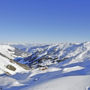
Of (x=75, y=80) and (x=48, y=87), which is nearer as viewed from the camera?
(x=48, y=87)

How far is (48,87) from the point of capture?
18.4 m

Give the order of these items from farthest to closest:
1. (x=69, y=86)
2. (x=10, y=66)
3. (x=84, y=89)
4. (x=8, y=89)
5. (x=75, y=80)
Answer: (x=10, y=66)
(x=8, y=89)
(x=75, y=80)
(x=69, y=86)
(x=84, y=89)

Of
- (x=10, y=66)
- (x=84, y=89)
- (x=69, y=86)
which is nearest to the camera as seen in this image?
(x=84, y=89)

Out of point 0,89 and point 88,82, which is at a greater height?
point 0,89

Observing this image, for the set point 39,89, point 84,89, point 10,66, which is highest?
point 10,66

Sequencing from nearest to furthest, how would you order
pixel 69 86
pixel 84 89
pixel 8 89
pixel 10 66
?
pixel 84 89
pixel 69 86
pixel 8 89
pixel 10 66

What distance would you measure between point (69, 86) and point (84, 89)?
1.96 m

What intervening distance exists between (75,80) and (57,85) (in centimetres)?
283

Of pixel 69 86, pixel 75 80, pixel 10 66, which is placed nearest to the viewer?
pixel 69 86

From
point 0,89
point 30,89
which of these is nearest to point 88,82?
point 30,89

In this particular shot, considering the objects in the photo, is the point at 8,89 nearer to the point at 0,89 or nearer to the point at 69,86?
the point at 0,89

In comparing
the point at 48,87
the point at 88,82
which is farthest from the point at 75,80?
the point at 48,87

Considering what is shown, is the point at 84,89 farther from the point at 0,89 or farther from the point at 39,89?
the point at 0,89

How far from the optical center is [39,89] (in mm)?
18031
